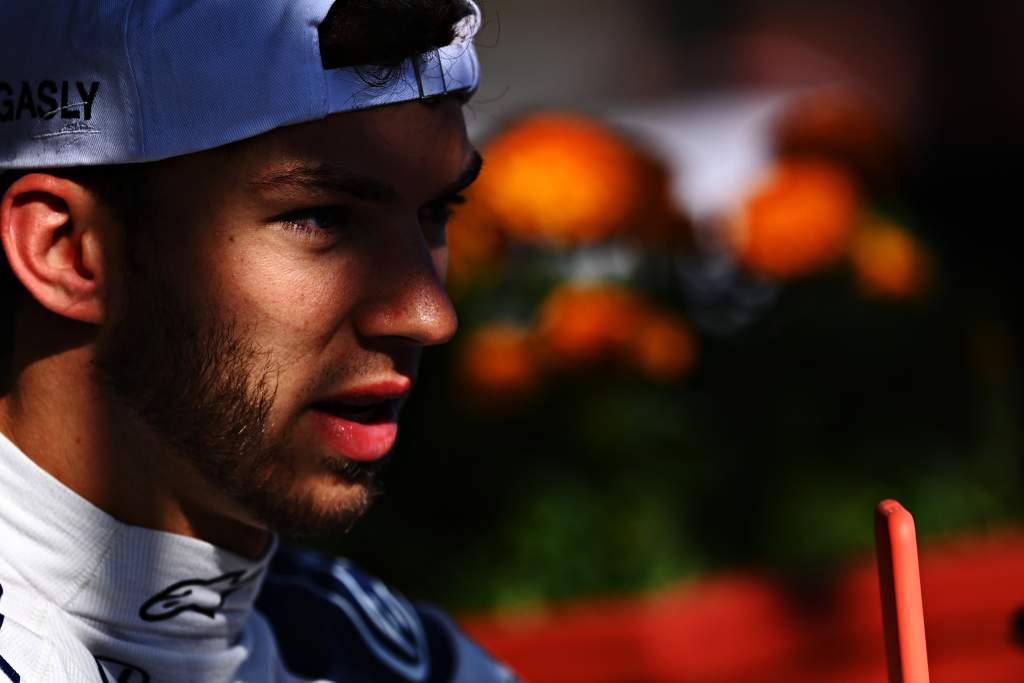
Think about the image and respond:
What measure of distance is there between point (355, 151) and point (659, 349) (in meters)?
1.65

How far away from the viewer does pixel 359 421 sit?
65.8 inches

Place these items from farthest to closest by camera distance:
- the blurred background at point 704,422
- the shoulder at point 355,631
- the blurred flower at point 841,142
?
1. the blurred flower at point 841,142
2. the blurred background at point 704,422
3. the shoulder at point 355,631

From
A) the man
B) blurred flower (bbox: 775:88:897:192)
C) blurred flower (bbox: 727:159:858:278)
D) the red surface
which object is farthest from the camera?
blurred flower (bbox: 775:88:897:192)

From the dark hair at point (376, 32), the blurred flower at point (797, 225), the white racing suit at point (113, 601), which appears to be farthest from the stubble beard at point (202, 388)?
the blurred flower at point (797, 225)

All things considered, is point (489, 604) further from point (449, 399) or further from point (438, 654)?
point (438, 654)

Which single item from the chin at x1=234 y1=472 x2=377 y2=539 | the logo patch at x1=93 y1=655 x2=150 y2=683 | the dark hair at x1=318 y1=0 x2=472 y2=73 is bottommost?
the logo patch at x1=93 y1=655 x2=150 y2=683

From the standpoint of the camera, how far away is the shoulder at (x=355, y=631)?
6.33 ft

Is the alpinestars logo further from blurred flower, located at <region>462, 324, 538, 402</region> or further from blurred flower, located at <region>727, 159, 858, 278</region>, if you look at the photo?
blurred flower, located at <region>727, 159, 858, 278</region>

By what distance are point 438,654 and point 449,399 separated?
112 cm

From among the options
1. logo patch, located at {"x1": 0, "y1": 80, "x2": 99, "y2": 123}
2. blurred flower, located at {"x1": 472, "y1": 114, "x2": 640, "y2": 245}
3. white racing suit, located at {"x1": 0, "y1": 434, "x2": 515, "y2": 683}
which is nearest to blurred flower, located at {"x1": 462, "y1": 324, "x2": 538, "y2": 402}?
blurred flower, located at {"x1": 472, "y1": 114, "x2": 640, "y2": 245}

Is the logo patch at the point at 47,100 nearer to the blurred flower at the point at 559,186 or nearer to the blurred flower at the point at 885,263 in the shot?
the blurred flower at the point at 559,186

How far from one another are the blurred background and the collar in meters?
1.39

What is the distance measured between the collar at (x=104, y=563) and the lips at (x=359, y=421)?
0.20 metres

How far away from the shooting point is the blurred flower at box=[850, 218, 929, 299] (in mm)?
3461
